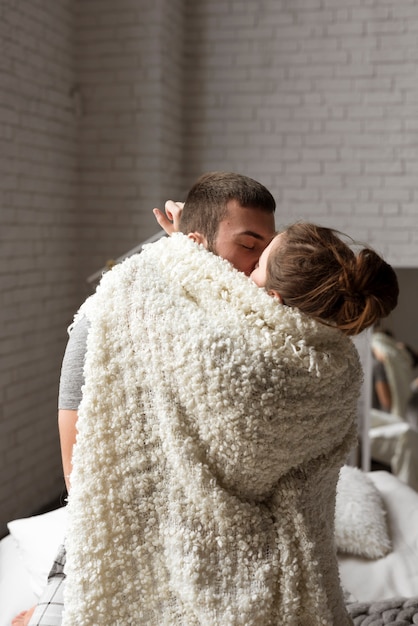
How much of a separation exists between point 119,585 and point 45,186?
287 cm

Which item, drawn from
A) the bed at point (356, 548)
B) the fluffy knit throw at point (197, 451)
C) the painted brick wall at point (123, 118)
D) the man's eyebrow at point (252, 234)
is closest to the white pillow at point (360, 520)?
the bed at point (356, 548)

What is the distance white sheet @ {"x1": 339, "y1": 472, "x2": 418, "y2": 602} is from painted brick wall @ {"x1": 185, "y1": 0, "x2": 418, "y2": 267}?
187 centimetres

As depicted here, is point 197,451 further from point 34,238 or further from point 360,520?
point 34,238

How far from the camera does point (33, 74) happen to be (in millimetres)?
3709

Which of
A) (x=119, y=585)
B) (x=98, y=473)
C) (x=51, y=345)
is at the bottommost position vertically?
(x=51, y=345)

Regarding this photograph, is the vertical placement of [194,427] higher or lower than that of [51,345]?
higher

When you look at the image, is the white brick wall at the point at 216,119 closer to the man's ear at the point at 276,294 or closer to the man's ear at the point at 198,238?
the man's ear at the point at 198,238

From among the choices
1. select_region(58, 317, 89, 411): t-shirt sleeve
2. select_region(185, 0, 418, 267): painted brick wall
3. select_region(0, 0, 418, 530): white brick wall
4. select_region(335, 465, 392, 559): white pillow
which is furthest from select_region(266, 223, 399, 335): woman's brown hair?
select_region(185, 0, 418, 267): painted brick wall

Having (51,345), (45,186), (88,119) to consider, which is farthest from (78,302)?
(88,119)

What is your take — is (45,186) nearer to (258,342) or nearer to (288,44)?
(288,44)

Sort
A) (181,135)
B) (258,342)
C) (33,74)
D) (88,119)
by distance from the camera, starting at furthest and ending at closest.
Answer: (181,135), (88,119), (33,74), (258,342)

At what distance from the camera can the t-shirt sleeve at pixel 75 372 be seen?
139 centimetres

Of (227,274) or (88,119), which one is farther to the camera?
(88,119)

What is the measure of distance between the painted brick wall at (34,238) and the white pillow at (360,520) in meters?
1.56
